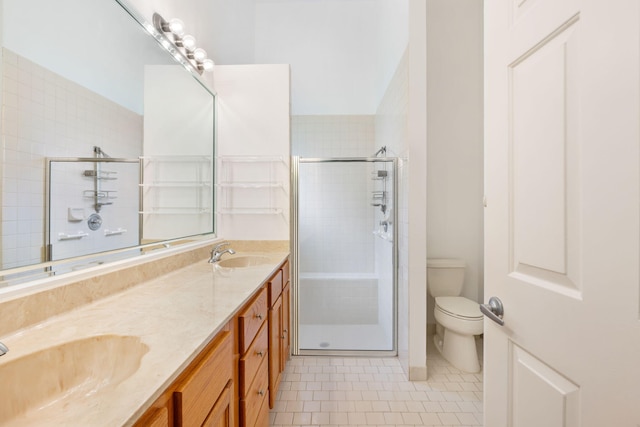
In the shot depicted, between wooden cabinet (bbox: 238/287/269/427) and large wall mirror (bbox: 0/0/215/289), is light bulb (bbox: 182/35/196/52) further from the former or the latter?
wooden cabinet (bbox: 238/287/269/427)

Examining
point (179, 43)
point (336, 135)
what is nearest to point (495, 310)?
point (179, 43)

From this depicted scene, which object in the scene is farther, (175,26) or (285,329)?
(285,329)

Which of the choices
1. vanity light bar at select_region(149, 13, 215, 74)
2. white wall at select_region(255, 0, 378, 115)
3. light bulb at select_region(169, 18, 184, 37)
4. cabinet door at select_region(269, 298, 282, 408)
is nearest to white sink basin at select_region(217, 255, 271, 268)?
cabinet door at select_region(269, 298, 282, 408)

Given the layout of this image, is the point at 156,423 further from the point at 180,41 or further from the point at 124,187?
the point at 180,41

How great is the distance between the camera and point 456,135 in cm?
247

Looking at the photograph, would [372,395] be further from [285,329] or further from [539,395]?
[539,395]

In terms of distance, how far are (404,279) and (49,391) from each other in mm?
1894

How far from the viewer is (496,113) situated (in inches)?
32.6

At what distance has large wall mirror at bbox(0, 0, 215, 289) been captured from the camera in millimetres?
756

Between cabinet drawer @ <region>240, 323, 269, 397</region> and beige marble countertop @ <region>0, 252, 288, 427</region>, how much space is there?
0.76 feet

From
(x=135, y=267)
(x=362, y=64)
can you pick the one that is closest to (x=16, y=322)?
(x=135, y=267)

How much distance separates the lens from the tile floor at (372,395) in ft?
5.05

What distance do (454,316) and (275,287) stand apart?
4.43 ft

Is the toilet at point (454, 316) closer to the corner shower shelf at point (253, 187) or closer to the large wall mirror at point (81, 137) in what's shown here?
the corner shower shelf at point (253, 187)
